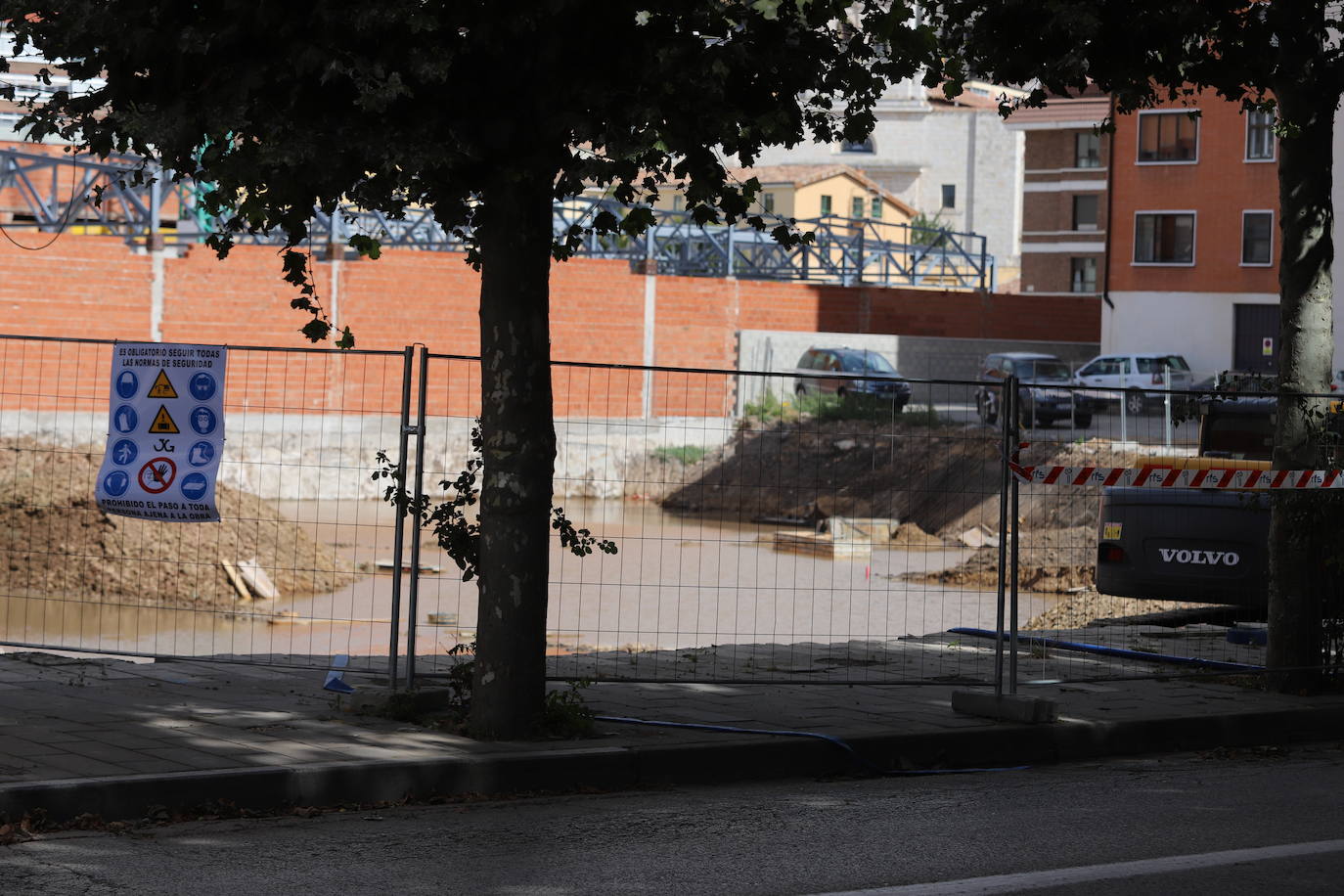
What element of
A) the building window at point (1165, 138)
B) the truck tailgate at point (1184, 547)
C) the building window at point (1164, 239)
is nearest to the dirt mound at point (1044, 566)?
the truck tailgate at point (1184, 547)

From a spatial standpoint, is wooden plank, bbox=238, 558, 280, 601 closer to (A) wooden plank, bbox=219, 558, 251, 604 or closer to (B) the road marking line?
(A) wooden plank, bbox=219, 558, 251, 604

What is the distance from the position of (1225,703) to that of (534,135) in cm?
535

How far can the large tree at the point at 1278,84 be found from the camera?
30.3 feet

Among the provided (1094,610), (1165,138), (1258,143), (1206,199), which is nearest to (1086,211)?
(1165,138)

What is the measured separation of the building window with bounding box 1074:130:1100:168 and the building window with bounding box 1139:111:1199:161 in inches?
628

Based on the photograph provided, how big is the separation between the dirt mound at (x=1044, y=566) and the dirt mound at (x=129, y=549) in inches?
337

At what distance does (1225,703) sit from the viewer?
32.7 ft

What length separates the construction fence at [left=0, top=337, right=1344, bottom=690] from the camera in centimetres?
1086

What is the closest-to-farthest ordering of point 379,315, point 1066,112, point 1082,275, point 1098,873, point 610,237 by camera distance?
point 1098,873, point 379,315, point 610,237, point 1066,112, point 1082,275

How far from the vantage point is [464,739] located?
799 cm

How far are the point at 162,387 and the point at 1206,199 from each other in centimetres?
4753

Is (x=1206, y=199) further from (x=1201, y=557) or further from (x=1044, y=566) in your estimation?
(x=1201, y=557)

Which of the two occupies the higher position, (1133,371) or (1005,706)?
(1133,371)

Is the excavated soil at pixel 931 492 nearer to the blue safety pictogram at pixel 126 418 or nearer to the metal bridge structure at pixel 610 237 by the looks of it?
the metal bridge structure at pixel 610 237
